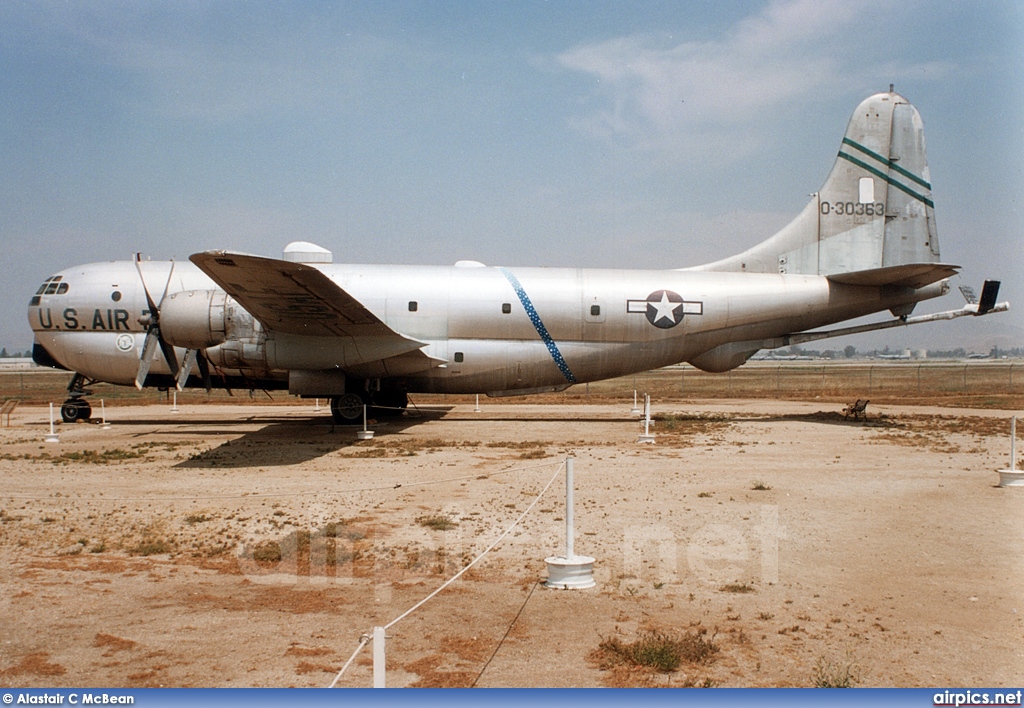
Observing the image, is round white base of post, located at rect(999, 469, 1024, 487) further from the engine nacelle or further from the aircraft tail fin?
the engine nacelle

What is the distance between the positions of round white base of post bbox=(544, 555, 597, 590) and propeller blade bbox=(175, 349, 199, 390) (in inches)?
644

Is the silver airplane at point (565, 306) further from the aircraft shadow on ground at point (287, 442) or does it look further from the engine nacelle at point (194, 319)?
the aircraft shadow on ground at point (287, 442)

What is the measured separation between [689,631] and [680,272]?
17652 mm

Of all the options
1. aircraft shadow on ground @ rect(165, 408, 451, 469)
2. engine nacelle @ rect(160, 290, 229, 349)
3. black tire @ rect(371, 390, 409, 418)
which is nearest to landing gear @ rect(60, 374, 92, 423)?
aircraft shadow on ground @ rect(165, 408, 451, 469)

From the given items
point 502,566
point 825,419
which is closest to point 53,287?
point 502,566

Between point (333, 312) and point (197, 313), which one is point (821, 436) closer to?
point (333, 312)

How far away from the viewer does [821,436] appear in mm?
19812

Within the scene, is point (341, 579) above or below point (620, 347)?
below

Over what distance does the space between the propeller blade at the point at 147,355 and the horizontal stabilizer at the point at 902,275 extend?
1941 centimetres

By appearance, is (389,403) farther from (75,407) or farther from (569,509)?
(569,509)

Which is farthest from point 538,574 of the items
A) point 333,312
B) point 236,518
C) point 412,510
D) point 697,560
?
point 333,312

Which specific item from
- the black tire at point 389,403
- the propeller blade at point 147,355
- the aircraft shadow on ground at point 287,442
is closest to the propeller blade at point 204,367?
the propeller blade at point 147,355

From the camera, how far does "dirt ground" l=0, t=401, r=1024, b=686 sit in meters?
5.39

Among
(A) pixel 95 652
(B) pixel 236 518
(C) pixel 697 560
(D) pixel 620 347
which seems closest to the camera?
(A) pixel 95 652
